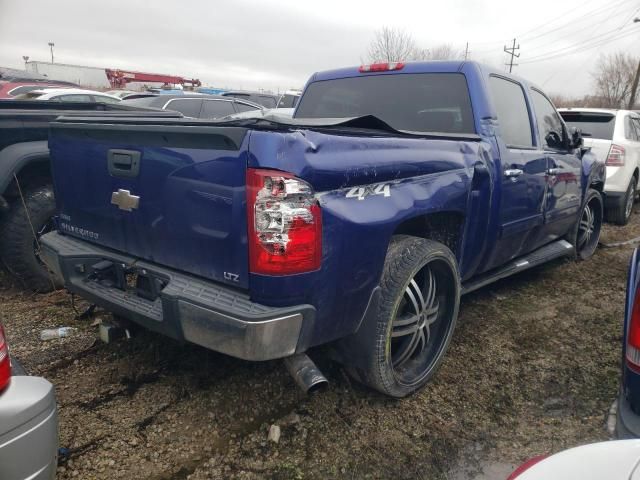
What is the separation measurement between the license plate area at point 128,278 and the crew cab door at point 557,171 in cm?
322

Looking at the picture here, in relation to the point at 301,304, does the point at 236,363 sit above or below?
below

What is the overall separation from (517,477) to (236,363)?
2059mm

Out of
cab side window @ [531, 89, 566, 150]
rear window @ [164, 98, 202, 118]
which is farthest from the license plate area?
rear window @ [164, 98, 202, 118]

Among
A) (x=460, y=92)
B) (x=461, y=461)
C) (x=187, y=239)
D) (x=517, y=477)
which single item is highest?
(x=460, y=92)

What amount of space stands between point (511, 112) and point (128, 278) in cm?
303

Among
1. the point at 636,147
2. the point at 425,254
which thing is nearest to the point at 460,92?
the point at 425,254

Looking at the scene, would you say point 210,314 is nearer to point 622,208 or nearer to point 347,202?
point 347,202

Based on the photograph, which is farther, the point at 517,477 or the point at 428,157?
the point at 428,157

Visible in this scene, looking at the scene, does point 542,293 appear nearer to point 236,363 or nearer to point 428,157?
point 428,157

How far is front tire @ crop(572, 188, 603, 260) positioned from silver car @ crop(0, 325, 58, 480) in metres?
5.09

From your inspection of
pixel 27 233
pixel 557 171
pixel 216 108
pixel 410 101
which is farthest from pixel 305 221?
pixel 216 108

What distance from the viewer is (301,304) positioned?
80.3 inches

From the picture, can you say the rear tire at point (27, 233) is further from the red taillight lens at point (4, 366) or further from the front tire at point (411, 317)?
the front tire at point (411, 317)

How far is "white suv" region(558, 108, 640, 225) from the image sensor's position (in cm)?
718
